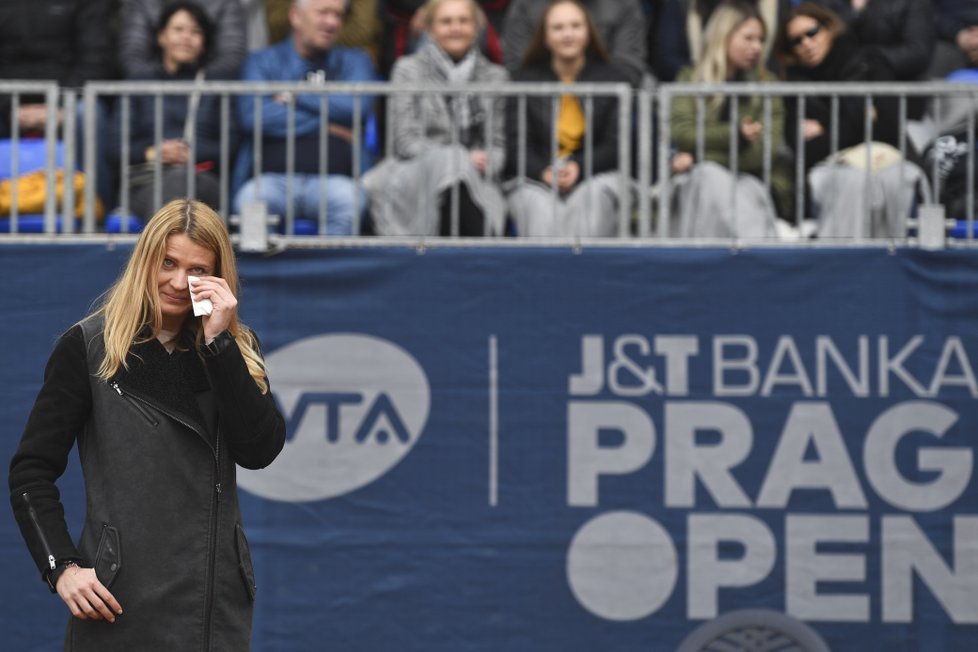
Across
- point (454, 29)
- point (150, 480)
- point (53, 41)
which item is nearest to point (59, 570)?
point (150, 480)

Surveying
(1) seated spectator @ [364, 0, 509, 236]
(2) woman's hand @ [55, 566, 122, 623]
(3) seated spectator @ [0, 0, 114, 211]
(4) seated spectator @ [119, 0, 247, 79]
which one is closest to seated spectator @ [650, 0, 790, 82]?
(1) seated spectator @ [364, 0, 509, 236]

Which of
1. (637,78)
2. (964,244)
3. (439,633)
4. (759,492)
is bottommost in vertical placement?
(439,633)

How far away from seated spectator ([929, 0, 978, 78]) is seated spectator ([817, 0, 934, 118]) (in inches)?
11.8

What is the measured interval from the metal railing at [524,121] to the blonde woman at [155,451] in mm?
3249

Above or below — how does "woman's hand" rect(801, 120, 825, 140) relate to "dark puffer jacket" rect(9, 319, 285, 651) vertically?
above

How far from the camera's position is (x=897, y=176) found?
779 centimetres

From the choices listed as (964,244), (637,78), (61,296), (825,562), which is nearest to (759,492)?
(825,562)

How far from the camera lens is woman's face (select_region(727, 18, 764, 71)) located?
28.2 feet

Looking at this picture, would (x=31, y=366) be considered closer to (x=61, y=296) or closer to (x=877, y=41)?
(x=61, y=296)

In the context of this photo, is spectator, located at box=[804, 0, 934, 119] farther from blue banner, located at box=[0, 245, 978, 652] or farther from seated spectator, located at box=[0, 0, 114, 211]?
seated spectator, located at box=[0, 0, 114, 211]

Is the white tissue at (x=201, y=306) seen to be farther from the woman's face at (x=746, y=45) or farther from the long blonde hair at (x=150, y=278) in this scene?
the woman's face at (x=746, y=45)

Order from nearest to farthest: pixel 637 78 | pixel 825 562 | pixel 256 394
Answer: pixel 256 394, pixel 825 562, pixel 637 78

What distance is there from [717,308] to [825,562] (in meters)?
1.20

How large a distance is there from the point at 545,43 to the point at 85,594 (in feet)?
16.8
